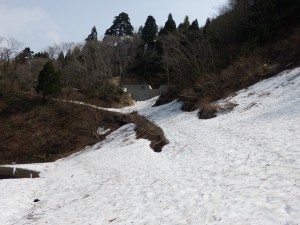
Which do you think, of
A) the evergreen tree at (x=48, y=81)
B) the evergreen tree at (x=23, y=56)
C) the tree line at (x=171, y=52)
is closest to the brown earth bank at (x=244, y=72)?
the tree line at (x=171, y=52)

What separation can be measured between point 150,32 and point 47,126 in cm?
5562

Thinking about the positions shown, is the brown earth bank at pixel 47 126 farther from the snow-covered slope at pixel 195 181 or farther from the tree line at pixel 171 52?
the snow-covered slope at pixel 195 181

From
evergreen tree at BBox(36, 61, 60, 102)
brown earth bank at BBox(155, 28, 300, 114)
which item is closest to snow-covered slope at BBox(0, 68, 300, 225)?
brown earth bank at BBox(155, 28, 300, 114)

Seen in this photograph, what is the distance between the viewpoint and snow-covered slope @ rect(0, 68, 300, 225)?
9539 mm

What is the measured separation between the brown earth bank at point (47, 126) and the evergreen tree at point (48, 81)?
202cm

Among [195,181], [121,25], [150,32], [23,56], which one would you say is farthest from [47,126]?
[121,25]

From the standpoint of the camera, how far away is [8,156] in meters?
38.0

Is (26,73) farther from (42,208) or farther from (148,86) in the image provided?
(42,208)

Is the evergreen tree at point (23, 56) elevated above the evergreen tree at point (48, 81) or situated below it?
above

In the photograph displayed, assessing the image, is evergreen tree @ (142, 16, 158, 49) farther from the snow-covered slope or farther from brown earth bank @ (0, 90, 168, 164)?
the snow-covered slope

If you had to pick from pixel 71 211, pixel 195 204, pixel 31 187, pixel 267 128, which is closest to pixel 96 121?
pixel 31 187

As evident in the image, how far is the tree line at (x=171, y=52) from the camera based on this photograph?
41062 millimetres

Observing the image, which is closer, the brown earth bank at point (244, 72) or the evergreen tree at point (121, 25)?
the brown earth bank at point (244, 72)

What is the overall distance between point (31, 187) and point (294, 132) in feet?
44.4
